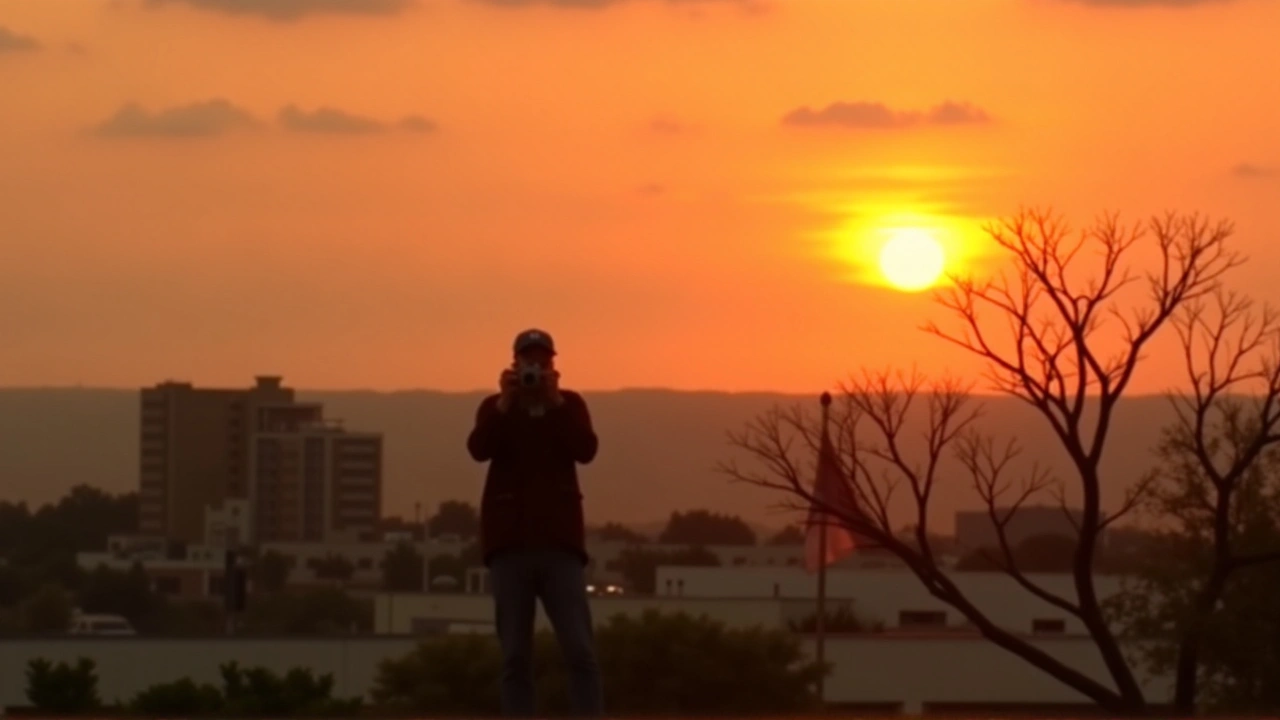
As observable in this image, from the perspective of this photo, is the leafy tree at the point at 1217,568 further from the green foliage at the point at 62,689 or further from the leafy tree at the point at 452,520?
the leafy tree at the point at 452,520

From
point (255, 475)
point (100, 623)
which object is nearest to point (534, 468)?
point (100, 623)

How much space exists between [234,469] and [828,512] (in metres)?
93.7

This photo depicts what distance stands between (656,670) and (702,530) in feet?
258

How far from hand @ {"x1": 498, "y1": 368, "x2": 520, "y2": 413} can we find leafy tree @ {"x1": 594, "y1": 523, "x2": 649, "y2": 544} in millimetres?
93202

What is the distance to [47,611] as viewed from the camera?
89.7 meters

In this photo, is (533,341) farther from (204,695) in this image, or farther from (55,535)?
(55,535)

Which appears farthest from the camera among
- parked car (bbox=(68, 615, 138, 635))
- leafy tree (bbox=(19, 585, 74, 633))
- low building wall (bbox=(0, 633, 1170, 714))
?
leafy tree (bbox=(19, 585, 74, 633))

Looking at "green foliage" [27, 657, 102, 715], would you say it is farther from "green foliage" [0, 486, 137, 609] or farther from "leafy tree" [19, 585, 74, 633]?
"green foliage" [0, 486, 137, 609]

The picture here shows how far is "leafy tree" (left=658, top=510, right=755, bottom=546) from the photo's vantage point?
111 meters

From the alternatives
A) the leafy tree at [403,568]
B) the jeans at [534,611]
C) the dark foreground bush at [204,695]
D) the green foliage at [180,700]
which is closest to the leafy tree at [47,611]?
the leafy tree at [403,568]

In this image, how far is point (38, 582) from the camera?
338ft

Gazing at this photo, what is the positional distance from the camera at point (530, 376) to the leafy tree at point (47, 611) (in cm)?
7747

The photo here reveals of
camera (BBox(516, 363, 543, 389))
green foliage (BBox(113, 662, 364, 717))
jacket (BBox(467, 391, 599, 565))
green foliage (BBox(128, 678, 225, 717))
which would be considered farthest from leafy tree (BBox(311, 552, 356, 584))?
camera (BBox(516, 363, 543, 389))

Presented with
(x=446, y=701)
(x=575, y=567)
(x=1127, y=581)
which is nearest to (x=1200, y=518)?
(x=1127, y=581)
